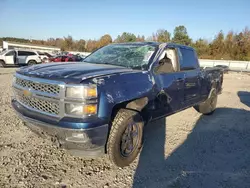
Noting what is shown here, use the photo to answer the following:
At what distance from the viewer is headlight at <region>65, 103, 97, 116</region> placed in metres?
2.54

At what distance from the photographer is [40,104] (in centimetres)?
284

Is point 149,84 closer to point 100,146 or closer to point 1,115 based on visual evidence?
point 100,146

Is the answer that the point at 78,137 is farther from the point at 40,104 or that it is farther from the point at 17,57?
the point at 17,57

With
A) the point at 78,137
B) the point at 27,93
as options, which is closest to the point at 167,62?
the point at 78,137

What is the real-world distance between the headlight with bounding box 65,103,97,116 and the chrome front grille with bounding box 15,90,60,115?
0.52 ft

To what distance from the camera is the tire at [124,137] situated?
9.58ft

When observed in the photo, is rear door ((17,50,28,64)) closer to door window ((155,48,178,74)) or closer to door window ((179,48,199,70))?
door window ((179,48,199,70))

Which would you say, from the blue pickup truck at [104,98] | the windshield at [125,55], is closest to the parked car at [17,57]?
the windshield at [125,55]

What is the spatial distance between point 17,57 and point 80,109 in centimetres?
1907

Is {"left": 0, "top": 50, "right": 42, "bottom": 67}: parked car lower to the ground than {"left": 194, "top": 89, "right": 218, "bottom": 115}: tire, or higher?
higher

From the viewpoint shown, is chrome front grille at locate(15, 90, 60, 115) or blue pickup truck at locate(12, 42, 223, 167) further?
chrome front grille at locate(15, 90, 60, 115)

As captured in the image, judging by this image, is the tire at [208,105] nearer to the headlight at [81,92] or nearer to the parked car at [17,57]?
the headlight at [81,92]

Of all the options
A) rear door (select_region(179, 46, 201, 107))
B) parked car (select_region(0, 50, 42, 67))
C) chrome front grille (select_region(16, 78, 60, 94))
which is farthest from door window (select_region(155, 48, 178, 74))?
parked car (select_region(0, 50, 42, 67))

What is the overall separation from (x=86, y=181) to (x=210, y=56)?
156ft
